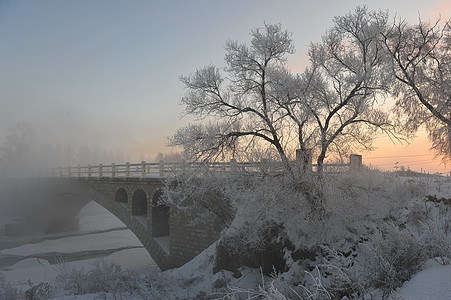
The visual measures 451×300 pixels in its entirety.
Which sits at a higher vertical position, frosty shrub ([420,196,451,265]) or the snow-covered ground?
frosty shrub ([420,196,451,265])

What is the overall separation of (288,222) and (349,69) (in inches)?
270

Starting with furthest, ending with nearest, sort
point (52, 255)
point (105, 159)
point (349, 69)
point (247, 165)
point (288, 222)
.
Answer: point (105, 159), point (52, 255), point (349, 69), point (247, 165), point (288, 222)

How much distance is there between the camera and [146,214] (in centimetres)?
2086

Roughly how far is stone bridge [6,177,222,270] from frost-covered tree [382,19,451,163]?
10468 mm

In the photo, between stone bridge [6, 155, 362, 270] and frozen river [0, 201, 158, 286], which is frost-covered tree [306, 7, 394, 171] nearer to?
stone bridge [6, 155, 362, 270]

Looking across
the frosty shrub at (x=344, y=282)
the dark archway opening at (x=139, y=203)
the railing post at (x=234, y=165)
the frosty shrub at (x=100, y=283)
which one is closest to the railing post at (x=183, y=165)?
the railing post at (x=234, y=165)

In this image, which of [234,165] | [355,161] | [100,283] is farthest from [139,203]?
[355,161]

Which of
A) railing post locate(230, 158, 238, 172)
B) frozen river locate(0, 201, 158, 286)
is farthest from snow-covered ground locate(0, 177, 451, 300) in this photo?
railing post locate(230, 158, 238, 172)

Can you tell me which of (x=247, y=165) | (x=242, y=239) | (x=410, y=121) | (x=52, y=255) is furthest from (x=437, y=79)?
(x=52, y=255)

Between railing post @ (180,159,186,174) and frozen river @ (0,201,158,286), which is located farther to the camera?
frozen river @ (0,201,158,286)

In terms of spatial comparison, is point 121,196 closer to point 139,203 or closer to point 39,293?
point 139,203

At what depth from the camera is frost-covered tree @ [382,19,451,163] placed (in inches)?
552

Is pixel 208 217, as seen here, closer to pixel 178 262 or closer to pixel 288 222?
pixel 178 262

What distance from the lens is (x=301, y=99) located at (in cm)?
1259
